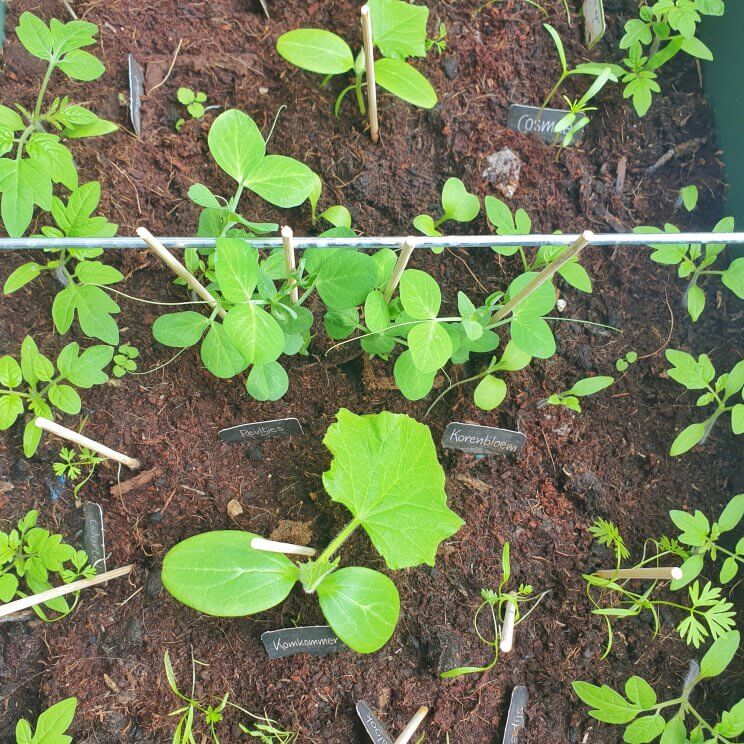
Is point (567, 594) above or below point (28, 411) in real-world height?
below

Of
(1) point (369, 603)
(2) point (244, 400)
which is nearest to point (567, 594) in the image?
(1) point (369, 603)

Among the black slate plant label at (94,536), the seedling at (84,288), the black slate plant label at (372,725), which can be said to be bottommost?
the black slate plant label at (372,725)

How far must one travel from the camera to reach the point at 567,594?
1327mm

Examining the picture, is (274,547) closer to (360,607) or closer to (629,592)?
(360,607)

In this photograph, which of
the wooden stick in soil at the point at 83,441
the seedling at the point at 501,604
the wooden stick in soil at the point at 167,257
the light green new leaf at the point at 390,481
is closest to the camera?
the wooden stick in soil at the point at 167,257

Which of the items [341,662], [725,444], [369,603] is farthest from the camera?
[725,444]

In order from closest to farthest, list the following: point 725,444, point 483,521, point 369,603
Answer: point 369,603
point 483,521
point 725,444

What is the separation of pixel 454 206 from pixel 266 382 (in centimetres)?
58

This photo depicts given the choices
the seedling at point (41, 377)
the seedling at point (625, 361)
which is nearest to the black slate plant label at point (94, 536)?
the seedling at point (41, 377)

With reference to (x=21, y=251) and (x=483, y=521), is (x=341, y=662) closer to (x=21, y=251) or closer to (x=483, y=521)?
(x=483, y=521)

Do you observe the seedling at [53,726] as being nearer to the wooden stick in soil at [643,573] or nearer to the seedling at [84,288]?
the seedling at [84,288]

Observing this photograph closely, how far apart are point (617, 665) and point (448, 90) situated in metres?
1.40

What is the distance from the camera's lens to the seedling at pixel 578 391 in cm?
135

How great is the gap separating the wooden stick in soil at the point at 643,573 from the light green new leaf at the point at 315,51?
1216mm
